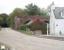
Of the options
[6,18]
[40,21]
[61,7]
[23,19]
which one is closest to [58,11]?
[61,7]

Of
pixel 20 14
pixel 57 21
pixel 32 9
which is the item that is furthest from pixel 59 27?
pixel 32 9

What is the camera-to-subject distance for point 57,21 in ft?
134

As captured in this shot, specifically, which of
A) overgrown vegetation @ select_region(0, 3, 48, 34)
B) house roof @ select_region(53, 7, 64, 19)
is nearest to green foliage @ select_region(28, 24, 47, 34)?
overgrown vegetation @ select_region(0, 3, 48, 34)

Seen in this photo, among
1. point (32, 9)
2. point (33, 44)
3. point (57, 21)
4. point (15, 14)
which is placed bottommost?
point (33, 44)

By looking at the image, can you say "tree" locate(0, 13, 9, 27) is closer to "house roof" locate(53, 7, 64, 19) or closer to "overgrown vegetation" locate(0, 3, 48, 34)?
"overgrown vegetation" locate(0, 3, 48, 34)

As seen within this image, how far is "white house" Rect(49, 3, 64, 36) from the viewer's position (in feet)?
133

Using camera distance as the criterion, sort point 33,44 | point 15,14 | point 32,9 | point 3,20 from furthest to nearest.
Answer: point 32,9 → point 15,14 → point 3,20 → point 33,44

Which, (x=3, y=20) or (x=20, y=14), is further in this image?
(x=20, y=14)

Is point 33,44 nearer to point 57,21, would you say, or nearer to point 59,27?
point 59,27

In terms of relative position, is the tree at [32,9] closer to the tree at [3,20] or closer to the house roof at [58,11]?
the tree at [3,20]

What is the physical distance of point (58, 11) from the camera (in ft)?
143

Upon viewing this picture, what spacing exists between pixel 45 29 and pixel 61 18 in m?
4.19

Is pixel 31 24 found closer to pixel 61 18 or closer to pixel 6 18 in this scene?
pixel 61 18

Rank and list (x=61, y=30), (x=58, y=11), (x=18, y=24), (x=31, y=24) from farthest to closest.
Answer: (x=18, y=24) → (x=31, y=24) → (x=58, y=11) → (x=61, y=30)
